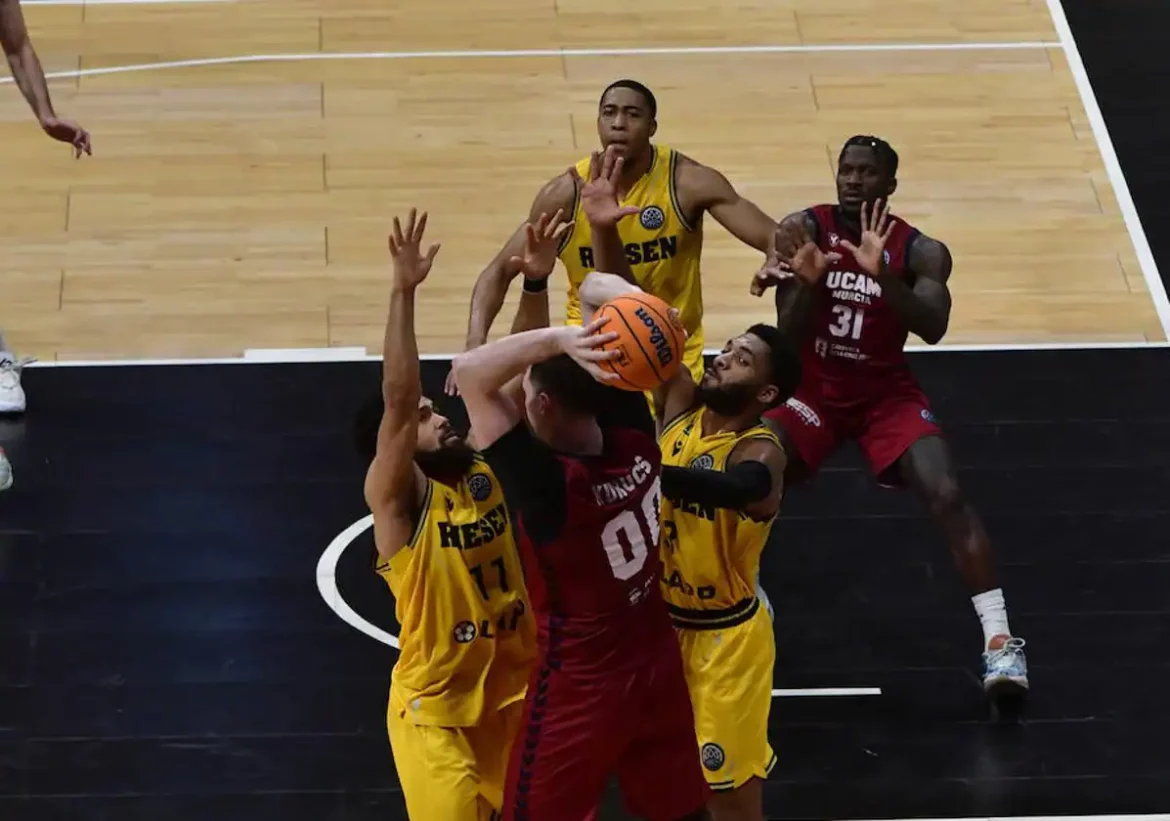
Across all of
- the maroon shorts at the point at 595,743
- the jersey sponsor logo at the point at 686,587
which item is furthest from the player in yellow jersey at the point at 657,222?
the maroon shorts at the point at 595,743

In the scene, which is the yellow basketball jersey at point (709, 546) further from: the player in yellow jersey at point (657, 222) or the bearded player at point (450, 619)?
the player in yellow jersey at point (657, 222)

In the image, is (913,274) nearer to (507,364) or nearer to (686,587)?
(686,587)

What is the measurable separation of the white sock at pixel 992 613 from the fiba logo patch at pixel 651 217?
5.98ft

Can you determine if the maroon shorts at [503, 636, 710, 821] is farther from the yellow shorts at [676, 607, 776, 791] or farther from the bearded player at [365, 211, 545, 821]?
the yellow shorts at [676, 607, 776, 791]

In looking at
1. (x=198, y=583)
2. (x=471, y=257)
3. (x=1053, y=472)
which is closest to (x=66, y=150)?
(x=471, y=257)

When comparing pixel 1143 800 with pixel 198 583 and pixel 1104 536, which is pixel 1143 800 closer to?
pixel 1104 536

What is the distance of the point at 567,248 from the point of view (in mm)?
7758

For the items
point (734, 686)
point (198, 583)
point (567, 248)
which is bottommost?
point (198, 583)

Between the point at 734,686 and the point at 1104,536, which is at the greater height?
the point at 734,686

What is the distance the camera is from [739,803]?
20.7 feet

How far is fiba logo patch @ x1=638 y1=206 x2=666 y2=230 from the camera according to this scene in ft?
25.3

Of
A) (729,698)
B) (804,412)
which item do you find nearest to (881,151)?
(804,412)

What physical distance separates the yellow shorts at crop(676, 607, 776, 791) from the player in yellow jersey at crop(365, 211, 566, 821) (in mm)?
606

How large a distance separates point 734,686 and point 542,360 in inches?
64.3
